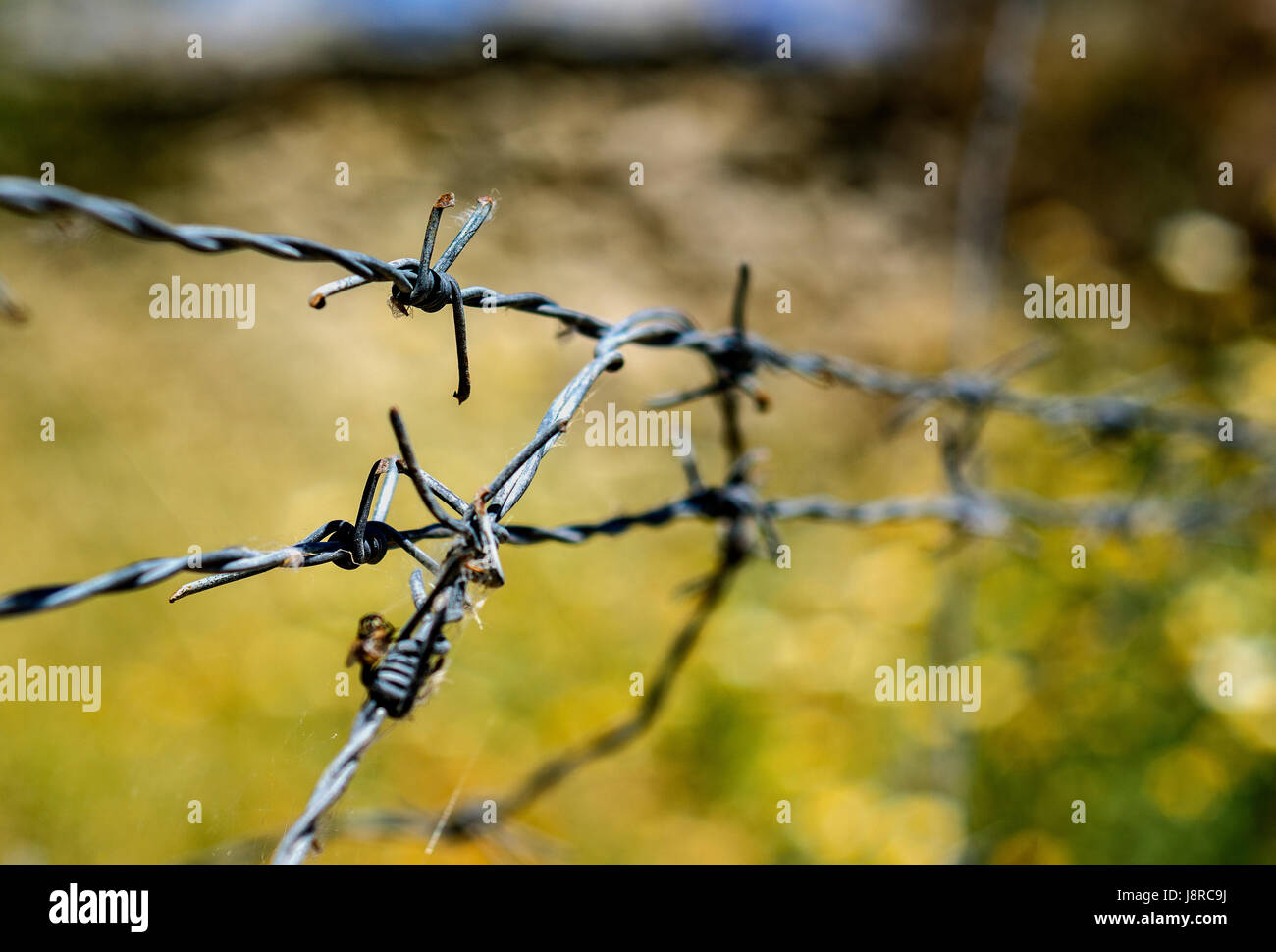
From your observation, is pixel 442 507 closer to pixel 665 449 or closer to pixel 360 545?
pixel 360 545

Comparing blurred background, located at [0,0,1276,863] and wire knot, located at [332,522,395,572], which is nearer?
wire knot, located at [332,522,395,572]

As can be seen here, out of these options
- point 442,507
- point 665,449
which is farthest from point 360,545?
point 665,449

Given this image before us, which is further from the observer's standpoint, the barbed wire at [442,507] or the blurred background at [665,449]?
the blurred background at [665,449]

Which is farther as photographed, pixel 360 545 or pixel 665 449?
pixel 665 449

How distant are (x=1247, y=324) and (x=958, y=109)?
3070 millimetres

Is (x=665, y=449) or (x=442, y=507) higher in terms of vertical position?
(x=665, y=449)

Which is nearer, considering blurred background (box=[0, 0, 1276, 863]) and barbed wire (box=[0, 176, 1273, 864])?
barbed wire (box=[0, 176, 1273, 864])

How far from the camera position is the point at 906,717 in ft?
8.29

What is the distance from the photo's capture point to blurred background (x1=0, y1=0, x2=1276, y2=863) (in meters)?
2.37

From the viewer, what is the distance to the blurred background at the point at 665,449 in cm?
237

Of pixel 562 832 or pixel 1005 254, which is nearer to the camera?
pixel 562 832

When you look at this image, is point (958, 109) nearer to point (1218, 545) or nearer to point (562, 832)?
point (1218, 545)

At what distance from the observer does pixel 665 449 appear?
4676 mm

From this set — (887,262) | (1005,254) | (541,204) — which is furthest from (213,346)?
(1005,254)
